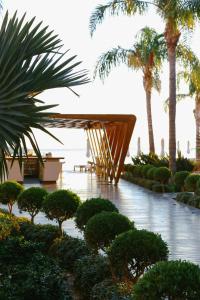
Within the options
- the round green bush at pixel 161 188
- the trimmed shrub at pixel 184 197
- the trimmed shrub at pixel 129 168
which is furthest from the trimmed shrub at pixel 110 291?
the trimmed shrub at pixel 129 168

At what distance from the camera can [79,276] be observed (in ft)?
20.2

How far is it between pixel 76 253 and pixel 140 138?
118ft

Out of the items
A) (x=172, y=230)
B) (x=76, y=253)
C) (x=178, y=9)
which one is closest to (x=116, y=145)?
(x=178, y=9)

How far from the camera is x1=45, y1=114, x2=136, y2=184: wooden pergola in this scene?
2055cm

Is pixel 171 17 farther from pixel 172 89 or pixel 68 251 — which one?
pixel 68 251

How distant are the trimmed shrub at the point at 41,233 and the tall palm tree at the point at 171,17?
10.8m

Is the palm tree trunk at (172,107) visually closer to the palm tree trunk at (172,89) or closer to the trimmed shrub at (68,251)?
the palm tree trunk at (172,89)

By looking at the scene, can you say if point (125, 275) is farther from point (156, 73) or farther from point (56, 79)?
point (156, 73)

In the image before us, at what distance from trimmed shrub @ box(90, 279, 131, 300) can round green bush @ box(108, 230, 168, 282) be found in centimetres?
22

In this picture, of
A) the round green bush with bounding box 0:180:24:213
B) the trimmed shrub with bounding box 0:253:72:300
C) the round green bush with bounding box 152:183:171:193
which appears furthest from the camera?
the round green bush with bounding box 152:183:171:193

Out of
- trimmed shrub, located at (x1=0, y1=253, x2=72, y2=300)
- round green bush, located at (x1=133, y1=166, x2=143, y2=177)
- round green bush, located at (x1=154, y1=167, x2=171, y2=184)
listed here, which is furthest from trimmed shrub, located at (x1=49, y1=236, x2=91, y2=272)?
round green bush, located at (x1=133, y1=166, x2=143, y2=177)

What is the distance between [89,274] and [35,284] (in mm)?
813

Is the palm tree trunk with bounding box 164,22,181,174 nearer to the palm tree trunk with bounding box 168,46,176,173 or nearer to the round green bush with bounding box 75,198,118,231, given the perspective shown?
the palm tree trunk with bounding box 168,46,176,173

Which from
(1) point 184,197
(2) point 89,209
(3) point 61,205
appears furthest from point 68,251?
(1) point 184,197
